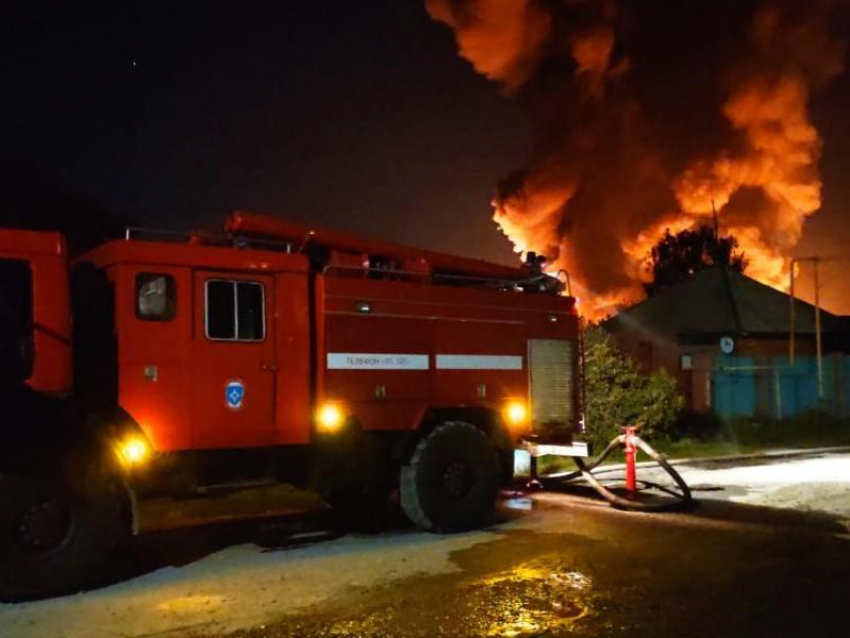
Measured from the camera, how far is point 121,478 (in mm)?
7594

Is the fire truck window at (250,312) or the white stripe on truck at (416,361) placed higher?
the fire truck window at (250,312)

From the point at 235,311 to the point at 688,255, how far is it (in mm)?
47498

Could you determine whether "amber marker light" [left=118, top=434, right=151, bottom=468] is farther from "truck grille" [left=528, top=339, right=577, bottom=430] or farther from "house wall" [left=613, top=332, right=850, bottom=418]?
"house wall" [left=613, top=332, right=850, bottom=418]

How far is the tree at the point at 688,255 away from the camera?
52.2 m

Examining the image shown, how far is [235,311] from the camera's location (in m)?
8.57

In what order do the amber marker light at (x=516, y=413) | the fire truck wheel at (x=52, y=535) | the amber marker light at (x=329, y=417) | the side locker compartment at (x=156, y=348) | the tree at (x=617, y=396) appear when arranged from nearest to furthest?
the fire truck wheel at (x=52, y=535) → the side locker compartment at (x=156, y=348) → the amber marker light at (x=329, y=417) → the amber marker light at (x=516, y=413) → the tree at (x=617, y=396)

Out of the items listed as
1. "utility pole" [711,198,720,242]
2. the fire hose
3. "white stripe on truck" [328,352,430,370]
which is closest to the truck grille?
the fire hose

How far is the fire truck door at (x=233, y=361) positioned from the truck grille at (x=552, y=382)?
334 centimetres

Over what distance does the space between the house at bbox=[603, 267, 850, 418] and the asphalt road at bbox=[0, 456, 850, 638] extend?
48.9ft

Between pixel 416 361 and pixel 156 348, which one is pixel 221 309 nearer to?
pixel 156 348

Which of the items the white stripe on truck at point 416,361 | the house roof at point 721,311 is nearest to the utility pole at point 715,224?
the house roof at point 721,311

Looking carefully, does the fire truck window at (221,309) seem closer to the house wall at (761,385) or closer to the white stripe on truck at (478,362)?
the white stripe on truck at (478,362)

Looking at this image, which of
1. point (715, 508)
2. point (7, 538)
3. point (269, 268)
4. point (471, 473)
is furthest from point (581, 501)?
point (7, 538)

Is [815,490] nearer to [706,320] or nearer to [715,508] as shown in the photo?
[715,508]
